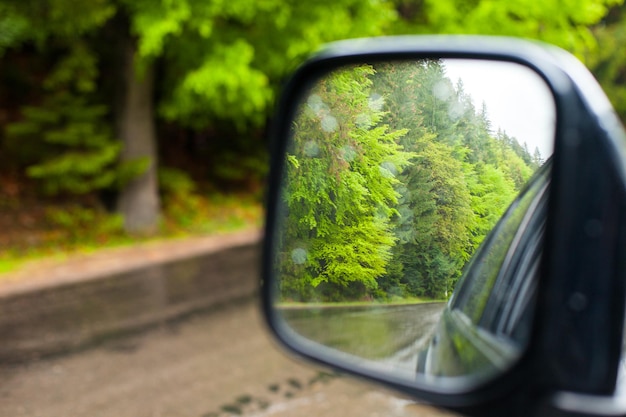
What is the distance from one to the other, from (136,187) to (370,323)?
10022 millimetres

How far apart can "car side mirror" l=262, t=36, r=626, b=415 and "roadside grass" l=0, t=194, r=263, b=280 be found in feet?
25.3

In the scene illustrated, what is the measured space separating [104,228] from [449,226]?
981 centimetres

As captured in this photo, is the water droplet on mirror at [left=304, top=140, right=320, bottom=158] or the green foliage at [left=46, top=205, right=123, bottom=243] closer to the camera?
the water droplet on mirror at [left=304, top=140, right=320, bottom=158]

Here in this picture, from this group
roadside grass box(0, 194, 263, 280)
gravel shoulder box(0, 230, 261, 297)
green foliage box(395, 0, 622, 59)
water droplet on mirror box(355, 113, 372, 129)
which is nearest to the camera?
water droplet on mirror box(355, 113, 372, 129)

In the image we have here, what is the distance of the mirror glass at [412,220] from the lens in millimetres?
1489

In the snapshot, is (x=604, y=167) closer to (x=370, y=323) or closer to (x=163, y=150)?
(x=370, y=323)

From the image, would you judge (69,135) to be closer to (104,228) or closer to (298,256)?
(104,228)

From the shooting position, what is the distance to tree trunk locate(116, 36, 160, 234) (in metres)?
11.2

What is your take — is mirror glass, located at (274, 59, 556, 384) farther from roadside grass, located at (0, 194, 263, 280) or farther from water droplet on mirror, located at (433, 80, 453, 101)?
roadside grass, located at (0, 194, 263, 280)

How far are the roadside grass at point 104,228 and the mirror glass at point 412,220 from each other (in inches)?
303

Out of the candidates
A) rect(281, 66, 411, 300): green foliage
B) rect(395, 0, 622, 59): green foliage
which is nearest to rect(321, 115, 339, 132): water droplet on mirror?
rect(281, 66, 411, 300): green foliage

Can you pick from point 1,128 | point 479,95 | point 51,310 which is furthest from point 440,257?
point 1,128

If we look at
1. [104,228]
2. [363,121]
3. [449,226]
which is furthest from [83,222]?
[449,226]

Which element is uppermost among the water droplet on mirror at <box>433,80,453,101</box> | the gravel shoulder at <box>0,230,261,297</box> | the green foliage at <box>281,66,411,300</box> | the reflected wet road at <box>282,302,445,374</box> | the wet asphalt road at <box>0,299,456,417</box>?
the water droplet on mirror at <box>433,80,453,101</box>
